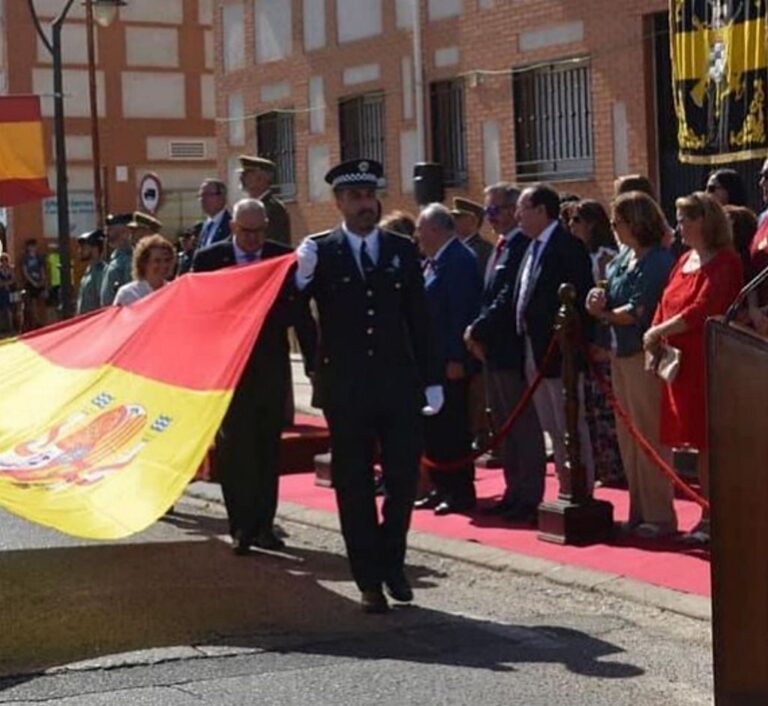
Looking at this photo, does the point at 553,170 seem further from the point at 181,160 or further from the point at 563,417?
the point at 181,160

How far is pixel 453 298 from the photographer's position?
35.5 feet

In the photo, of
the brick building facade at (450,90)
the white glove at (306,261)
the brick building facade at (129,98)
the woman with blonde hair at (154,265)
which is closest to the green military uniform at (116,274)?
the woman with blonde hair at (154,265)

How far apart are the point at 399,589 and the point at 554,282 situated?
2.54m

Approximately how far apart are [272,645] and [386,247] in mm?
2098

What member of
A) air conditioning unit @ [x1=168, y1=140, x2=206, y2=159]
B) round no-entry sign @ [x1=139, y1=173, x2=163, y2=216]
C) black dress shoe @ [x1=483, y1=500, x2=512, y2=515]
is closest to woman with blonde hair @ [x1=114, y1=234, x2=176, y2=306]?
black dress shoe @ [x1=483, y1=500, x2=512, y2=515]

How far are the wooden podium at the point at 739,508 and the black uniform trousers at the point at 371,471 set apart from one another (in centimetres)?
365

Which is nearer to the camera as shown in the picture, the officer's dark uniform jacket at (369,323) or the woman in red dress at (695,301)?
the officer's dark uniform jacket at (369,323)

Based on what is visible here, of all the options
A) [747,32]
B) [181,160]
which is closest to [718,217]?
[747,32]

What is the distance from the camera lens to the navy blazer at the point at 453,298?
10789 millimetres

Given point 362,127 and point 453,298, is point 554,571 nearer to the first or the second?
point 453,298

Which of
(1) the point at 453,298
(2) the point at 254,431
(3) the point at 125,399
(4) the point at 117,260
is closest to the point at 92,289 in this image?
(4) the point at 117,260

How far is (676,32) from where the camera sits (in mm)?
16047

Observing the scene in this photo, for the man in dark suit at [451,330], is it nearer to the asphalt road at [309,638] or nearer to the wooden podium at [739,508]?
the asphalt road at [309,638]

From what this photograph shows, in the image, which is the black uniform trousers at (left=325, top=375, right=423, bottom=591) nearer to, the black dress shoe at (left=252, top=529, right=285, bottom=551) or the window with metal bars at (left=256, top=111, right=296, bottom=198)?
the black dress shoe at (left=252, top=529, right=285, bottom=551)
